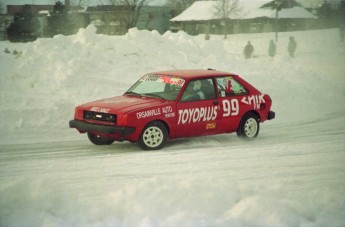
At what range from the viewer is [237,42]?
11.0m

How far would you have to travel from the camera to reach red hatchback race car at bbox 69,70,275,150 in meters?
7.10

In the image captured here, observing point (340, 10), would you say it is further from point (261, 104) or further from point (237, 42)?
point (237, 42)

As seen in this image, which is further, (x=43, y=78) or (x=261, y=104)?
(x=43, y=78)

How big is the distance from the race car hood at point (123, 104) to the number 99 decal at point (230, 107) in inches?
42.1

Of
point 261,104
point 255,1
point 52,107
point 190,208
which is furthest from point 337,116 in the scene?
point 190,208

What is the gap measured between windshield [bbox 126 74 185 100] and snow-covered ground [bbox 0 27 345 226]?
0.80 m

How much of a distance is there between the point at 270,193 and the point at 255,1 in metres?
3.65

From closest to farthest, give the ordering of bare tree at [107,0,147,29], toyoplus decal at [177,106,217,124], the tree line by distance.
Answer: the tree line, toyoplus decal at [177,106,217,124], bare tree at [107,0,147,29]

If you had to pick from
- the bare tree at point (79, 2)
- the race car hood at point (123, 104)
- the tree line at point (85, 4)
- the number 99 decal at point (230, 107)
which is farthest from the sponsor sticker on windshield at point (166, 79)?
the bare tree at point (79, 2)

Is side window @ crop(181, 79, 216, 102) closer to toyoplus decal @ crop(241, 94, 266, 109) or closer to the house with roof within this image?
toyoplus decal @ crop(241, 94, 266, 109)

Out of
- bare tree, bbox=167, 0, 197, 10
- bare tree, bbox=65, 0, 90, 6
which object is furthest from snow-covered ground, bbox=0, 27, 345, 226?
bare tree, bbox=167, 0, 197, 10

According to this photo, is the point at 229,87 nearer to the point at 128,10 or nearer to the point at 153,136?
the point at 153,136

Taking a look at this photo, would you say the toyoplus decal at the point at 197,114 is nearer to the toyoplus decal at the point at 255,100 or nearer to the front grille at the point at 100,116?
the toyoplus decal at the point at 255,100

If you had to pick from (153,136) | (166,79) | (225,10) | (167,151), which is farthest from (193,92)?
(225,10)
